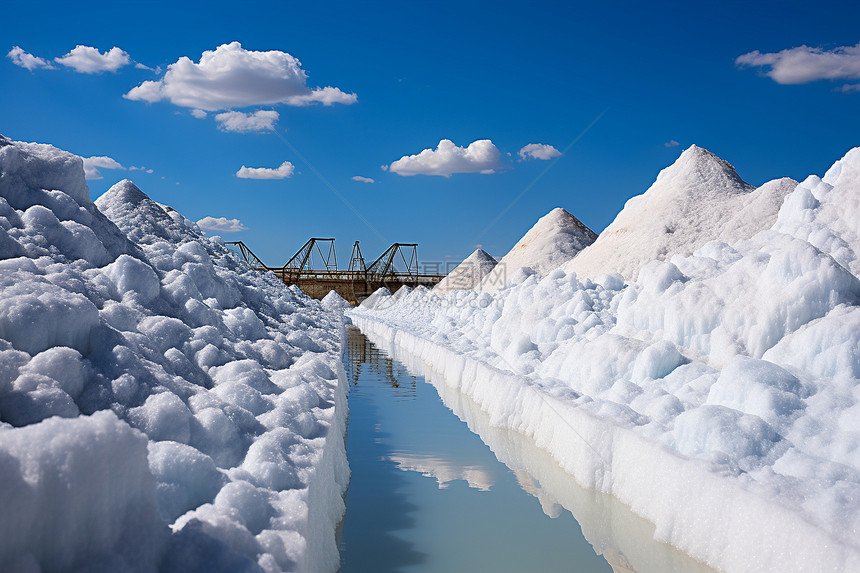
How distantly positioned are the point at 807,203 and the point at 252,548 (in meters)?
5.76

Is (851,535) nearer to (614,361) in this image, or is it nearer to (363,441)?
(614,361)

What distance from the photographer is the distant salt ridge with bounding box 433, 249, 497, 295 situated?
21.5 metres

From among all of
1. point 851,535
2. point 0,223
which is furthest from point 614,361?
point 0,223

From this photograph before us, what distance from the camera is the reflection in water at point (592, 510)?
101 inches

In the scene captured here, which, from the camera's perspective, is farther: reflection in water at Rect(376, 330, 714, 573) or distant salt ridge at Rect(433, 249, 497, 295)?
distant salt ridge at Rect(433, 249, 497, 295)

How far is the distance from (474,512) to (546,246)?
14729mm

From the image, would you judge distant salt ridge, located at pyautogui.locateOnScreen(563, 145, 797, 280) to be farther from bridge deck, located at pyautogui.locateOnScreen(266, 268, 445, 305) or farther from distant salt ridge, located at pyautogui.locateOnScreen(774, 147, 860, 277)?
bridge deck, located at pyautogui.locateOnScreen(266, 268, 445, 305)

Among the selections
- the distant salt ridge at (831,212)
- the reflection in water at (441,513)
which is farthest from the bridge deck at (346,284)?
the reflection in water at (441,513)

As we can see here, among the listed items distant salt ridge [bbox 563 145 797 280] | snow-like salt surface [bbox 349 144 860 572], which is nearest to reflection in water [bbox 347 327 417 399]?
snow-like salt surface [bbox 349 144 860 572]

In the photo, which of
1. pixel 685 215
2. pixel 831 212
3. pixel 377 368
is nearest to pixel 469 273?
pixel 685 215

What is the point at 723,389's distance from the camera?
10.2ft

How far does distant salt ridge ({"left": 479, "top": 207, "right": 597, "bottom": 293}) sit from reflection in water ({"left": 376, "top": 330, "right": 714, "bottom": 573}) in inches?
456

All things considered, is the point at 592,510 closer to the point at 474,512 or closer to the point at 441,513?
the point at 474,512

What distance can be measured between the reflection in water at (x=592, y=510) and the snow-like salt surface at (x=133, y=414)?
1113mm
